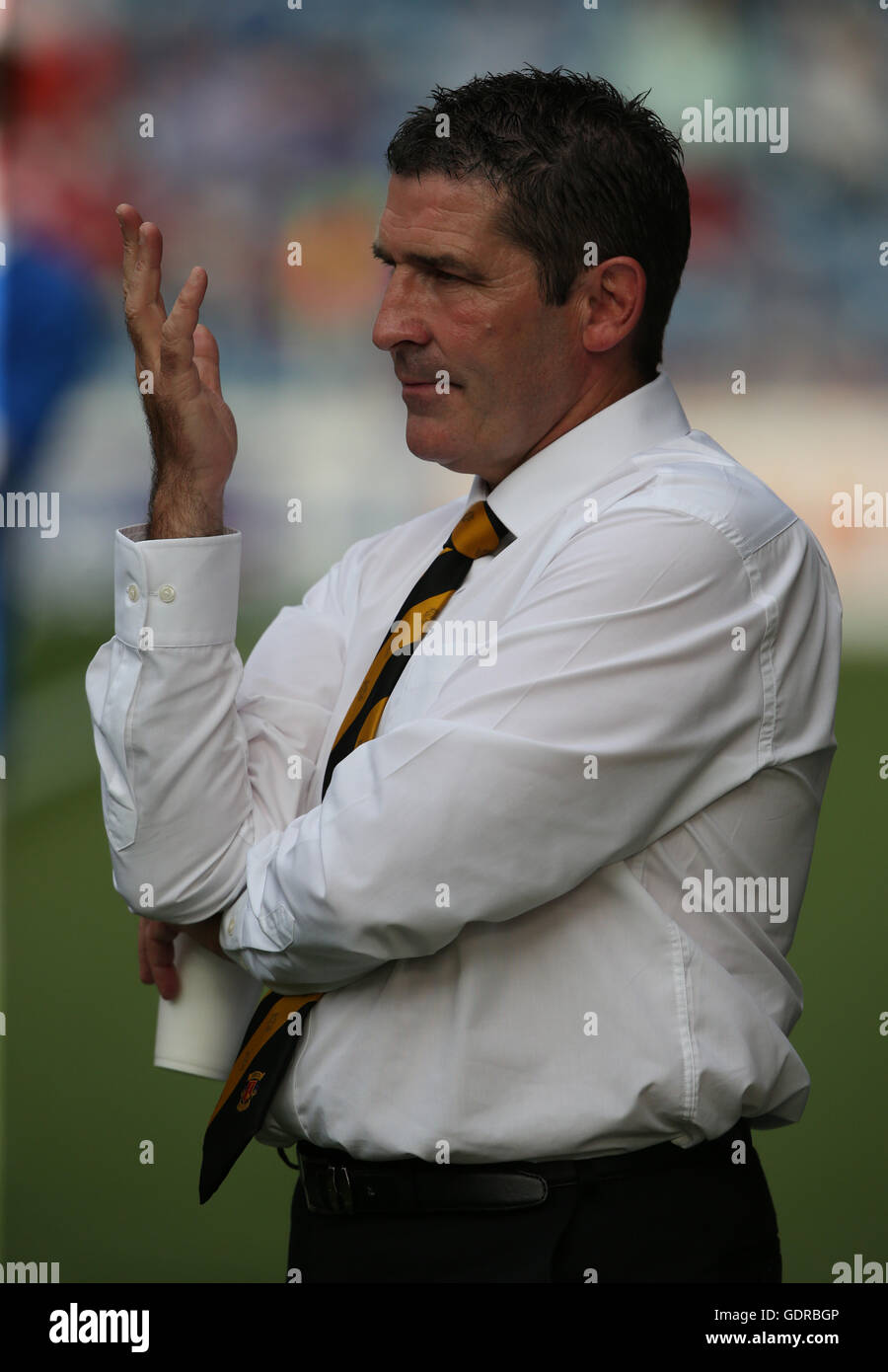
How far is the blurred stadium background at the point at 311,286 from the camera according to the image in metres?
3.27

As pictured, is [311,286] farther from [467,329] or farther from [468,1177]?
[468,1177]

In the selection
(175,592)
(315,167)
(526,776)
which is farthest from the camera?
(315,167)

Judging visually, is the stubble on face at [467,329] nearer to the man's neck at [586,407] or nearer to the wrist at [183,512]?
the man's neck at [586,407]

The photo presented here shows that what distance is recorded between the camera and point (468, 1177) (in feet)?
4.34

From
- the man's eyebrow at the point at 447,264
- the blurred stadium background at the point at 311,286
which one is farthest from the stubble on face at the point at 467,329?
the blurred stadium background at the point at 311,286

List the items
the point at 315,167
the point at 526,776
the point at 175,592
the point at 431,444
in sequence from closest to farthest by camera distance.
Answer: the point at 526,776 < the point at 175,592 < the point at 431,444 < the point at 315,167

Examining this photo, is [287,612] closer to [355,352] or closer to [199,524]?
[199,524]

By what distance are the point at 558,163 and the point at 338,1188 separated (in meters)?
0.95

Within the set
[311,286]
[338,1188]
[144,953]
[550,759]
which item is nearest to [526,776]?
[550,759]

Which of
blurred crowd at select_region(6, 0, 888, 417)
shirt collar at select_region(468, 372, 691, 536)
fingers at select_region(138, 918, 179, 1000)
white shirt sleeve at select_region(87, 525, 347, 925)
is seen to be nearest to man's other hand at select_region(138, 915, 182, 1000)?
fingers at select_region(138, 918, 179, 1000)

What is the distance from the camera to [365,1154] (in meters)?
1.35
